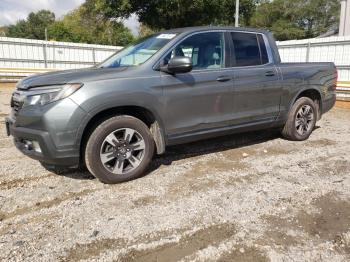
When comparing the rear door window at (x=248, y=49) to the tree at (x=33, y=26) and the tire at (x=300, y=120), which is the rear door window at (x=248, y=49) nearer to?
the tire at (x=300, y=120)

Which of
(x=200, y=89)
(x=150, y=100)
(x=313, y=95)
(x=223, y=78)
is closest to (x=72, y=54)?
(x=313, y=95)

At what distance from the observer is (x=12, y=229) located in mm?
2998

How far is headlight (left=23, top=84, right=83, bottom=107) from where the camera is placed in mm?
3496

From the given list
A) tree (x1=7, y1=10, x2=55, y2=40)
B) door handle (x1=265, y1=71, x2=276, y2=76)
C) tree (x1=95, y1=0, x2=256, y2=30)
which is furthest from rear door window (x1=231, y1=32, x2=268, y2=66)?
tree (x1=7, y1=10, x2=55, y2=40)

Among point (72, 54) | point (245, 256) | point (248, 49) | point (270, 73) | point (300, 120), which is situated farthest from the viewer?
point (72, 54)

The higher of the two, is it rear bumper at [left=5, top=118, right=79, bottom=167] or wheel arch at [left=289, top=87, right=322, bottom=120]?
wheel arch at [left=289, top=87, right=322, bottom=120]

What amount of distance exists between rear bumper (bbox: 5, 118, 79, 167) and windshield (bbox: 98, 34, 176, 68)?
1.35 m

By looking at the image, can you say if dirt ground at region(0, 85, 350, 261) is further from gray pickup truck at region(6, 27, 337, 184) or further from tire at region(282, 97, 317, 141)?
tire at region(282, 97, 317, 141)

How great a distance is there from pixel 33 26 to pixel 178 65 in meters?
74.5

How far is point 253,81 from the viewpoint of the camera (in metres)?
4.87

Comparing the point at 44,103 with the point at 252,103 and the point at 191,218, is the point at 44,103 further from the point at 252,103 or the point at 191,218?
the point at 252,103

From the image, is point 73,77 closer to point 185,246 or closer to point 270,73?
point 185,246

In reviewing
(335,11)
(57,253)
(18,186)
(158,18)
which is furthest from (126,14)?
(335,11)

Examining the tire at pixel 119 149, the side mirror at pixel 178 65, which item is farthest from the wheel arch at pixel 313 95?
the tire at pixel 119 149
